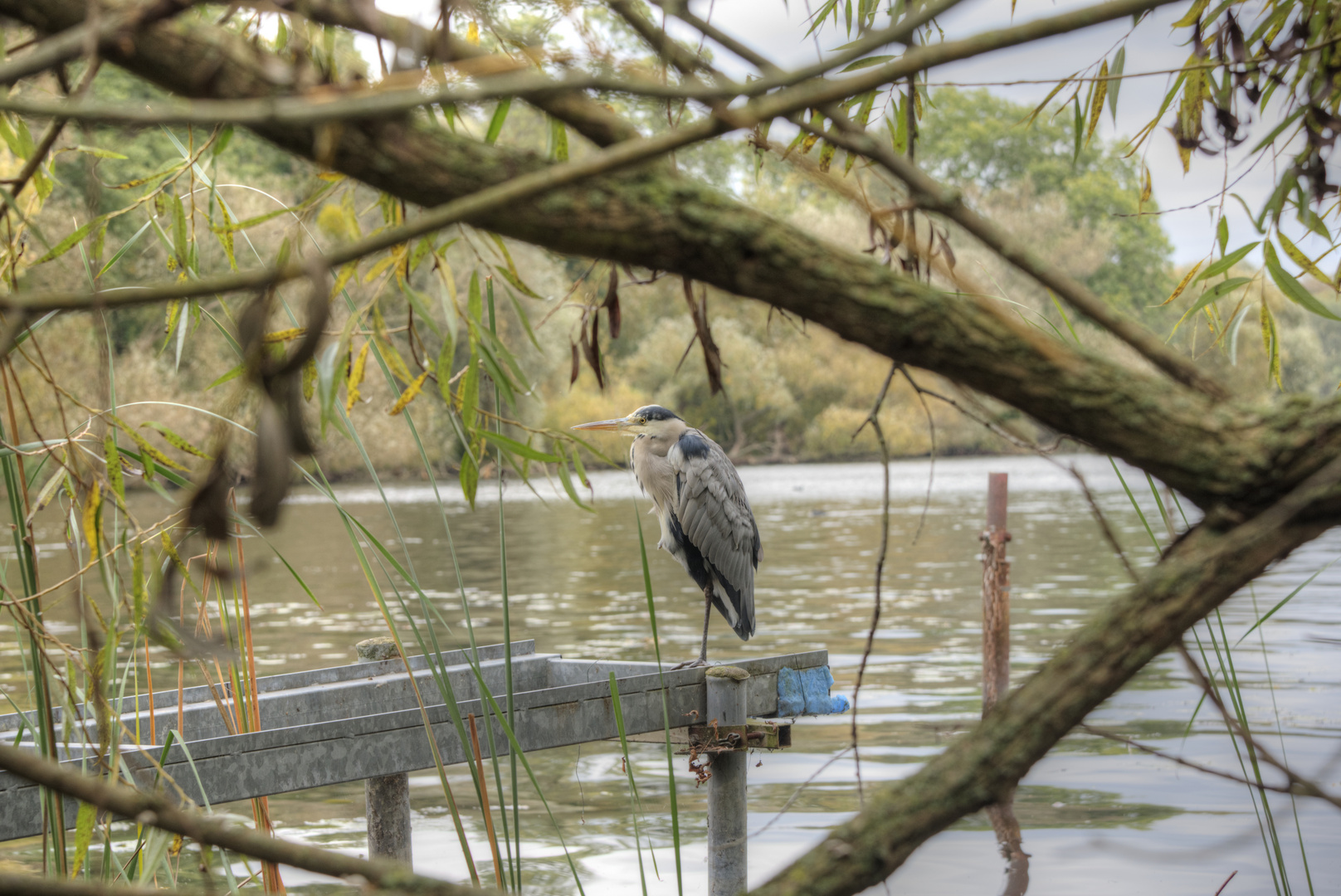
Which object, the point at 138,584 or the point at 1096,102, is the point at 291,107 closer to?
the point at 138,584

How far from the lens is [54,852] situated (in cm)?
171

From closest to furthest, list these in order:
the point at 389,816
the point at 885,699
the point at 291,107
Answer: the point at 291,107 < the point at 389,816 < the point at 885,699

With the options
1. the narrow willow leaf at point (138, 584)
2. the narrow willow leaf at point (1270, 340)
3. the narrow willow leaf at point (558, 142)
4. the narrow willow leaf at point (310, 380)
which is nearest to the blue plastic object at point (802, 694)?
the narrow willow leaf at point (1270, 340)

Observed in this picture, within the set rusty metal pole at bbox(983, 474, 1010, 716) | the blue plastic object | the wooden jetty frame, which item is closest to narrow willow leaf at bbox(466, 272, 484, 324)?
the wooden jetty frame

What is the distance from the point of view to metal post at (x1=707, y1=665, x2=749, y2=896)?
4.12 meters

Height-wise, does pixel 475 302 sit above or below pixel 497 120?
below

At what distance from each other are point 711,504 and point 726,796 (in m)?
1.49

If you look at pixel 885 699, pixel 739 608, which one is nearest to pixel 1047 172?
pixel 885 699

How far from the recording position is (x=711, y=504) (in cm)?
539

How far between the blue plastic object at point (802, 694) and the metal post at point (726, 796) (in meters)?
0.23

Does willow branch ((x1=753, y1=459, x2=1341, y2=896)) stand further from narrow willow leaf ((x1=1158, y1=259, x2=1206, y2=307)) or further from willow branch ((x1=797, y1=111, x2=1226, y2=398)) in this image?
narrow willow leaf ((x1=1158, y1=259, x2=1206, y2=307))

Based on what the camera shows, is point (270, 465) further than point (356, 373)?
No

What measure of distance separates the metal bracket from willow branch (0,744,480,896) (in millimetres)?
3370

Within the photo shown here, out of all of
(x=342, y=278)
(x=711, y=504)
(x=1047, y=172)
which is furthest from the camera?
(x=1047, y=172)
